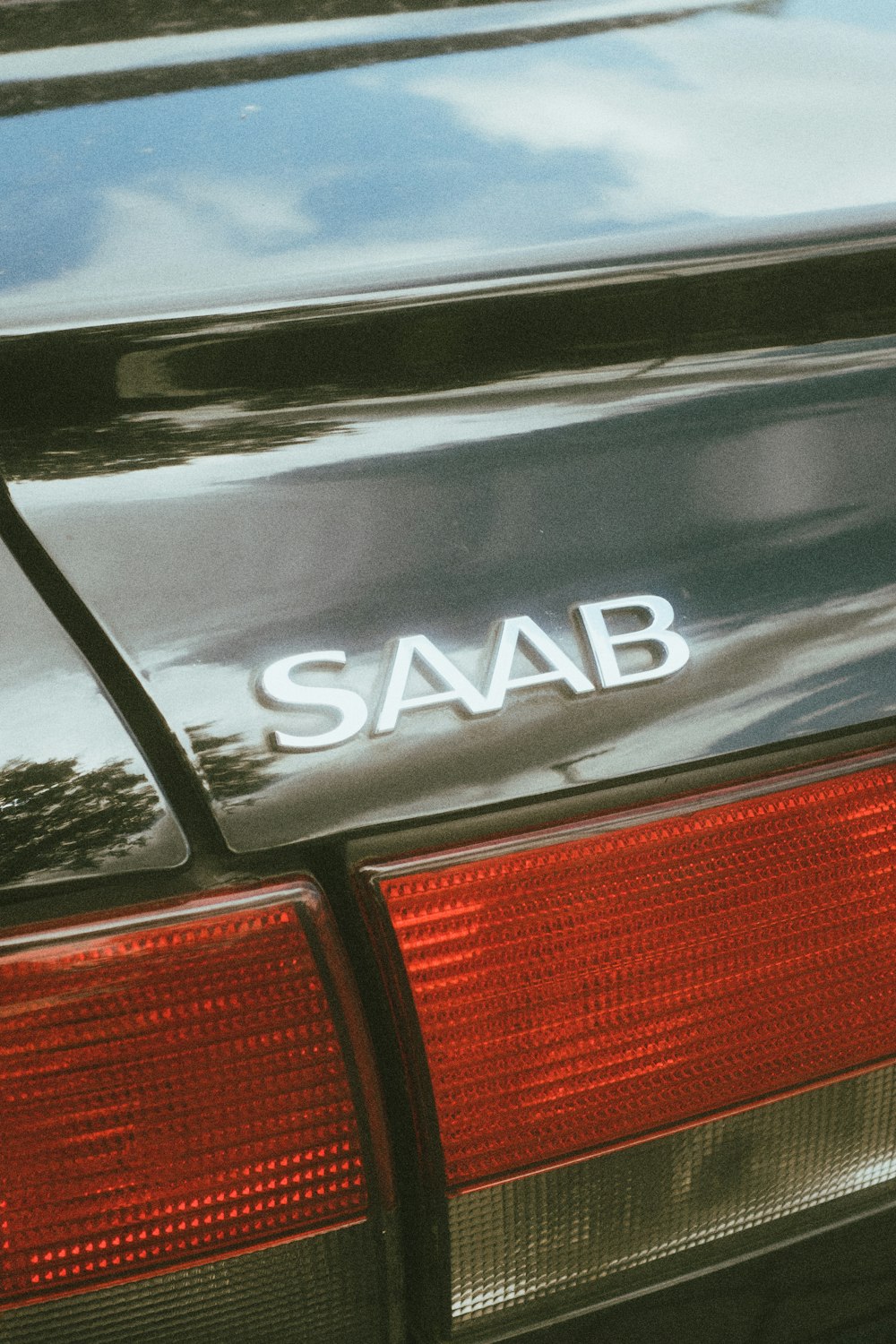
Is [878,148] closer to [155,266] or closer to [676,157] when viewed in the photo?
[676,157]

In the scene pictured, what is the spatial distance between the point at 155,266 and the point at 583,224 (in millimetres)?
313

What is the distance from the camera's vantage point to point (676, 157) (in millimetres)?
1038

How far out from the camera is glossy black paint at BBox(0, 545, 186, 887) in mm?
732

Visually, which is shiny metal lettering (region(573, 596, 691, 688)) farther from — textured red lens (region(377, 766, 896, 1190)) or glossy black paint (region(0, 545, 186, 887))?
glossy black paint (region(0, 545, 186, 887))

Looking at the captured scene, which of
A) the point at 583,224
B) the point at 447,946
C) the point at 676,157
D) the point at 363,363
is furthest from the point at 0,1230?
the point at 676,157

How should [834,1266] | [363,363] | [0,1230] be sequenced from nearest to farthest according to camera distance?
[0,1230] < [363,363] < [834,1266]

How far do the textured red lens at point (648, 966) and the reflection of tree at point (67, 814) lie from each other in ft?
0.51

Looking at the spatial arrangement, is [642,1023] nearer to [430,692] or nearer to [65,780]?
[430,692]

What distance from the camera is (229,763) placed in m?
0.76

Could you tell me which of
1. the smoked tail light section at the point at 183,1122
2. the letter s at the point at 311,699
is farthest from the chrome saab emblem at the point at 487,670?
the smoked tail light section at the point at 183,1122

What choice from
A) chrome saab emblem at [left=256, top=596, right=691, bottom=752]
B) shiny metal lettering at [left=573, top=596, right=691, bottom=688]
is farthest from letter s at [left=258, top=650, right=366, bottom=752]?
shiny metal lettering at [left=573, top=596, right=691, bottom=688]

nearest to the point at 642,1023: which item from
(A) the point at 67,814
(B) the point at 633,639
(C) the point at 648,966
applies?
(C) the point at 648,966

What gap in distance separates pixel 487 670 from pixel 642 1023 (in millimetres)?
257

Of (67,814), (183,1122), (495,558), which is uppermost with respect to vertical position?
(495,558)
